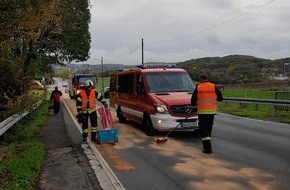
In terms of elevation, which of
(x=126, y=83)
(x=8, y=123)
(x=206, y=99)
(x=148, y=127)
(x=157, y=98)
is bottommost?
(x=148, y=127)

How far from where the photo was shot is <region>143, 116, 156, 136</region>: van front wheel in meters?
13.2

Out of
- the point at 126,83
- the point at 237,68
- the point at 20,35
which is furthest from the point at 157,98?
the point at 237,68

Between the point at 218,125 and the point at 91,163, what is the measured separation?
25.9 ft

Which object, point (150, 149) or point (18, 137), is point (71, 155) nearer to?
point (150, 149)

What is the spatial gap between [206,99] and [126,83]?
21.7 feet

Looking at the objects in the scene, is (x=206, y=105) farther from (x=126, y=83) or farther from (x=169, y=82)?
Answer: (x=126, y=83)

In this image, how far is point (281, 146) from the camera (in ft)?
34.8

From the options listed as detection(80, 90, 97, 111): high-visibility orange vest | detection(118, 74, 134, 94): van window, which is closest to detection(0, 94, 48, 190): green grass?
detection(80, 90, 97, 111): high-visibility orange vest

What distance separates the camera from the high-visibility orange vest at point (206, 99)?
10258mm

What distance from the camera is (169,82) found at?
46.9ft

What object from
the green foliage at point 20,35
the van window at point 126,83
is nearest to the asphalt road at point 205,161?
the van window at point 126,83

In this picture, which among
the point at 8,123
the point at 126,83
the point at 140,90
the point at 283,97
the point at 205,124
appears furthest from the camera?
the point at 283,97

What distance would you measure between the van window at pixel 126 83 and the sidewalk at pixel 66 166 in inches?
122

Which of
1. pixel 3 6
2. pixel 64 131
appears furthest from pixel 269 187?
pixel 64 131
